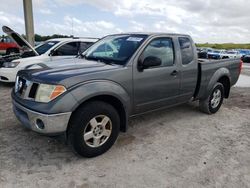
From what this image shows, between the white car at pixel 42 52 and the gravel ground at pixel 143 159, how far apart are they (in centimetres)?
311

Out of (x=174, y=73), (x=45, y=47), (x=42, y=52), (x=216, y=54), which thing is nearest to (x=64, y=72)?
(x=174, y=73)

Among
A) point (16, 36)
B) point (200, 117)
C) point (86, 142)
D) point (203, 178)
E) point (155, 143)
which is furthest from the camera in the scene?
point (16, 36)

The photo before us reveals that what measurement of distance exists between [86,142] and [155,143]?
1.23m

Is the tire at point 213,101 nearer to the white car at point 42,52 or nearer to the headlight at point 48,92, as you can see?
the headlight at point 48,92

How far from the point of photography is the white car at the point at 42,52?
778 centimetres

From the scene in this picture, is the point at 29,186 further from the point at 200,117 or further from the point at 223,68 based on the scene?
the point at 223,68

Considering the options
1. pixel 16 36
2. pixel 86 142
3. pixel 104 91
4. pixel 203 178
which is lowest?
pixel 203 178

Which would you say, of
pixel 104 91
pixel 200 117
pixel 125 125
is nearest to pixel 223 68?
pixel 200 117

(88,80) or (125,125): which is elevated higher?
(88,80)

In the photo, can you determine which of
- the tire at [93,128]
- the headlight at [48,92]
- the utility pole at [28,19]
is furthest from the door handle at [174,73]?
the utility pole at [28,19]

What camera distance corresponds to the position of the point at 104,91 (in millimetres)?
3381

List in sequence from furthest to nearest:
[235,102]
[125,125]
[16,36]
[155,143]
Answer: [16,36] → [235,102] → [155,143] → [125,125]

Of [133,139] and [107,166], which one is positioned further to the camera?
[133,139]

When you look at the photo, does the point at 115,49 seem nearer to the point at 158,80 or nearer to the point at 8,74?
the point at 158,80
